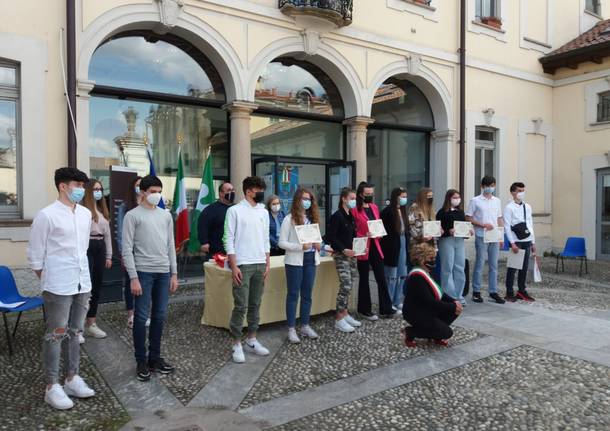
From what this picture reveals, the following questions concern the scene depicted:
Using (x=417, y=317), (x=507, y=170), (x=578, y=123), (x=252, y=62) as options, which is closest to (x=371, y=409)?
(x=417, y=317)

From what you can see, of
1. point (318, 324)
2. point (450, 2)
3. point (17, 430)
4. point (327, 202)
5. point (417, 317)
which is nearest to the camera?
point (17, 430)

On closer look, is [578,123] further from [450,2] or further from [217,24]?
[217,24]

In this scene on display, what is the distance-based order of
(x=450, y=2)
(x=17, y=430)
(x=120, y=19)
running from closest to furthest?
(x=17, y=430), (x=120, y=19), (x=450, y=2)

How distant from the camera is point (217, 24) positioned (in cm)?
840

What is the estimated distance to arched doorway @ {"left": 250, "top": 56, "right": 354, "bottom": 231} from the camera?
9.77m

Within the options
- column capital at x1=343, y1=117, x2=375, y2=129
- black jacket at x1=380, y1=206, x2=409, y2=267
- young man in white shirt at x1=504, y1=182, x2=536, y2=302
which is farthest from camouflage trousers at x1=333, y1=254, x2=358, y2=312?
column capital at x1=343, y1=117, x2=375, y2=129

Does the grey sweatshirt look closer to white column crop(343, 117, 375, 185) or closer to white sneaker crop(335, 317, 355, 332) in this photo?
white sneaker crop(335, 317, 355, 332)

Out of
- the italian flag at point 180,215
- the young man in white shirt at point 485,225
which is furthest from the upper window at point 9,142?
the young man in white shirt at point 485,225

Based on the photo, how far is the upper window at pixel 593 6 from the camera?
14742 mm

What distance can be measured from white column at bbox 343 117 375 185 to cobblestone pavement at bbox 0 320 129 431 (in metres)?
6.91

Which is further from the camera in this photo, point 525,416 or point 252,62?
point 252,62

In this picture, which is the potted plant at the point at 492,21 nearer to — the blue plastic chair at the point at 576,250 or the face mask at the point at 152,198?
the blue plastic chair at the point at 576,250

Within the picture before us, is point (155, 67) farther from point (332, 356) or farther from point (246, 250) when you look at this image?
point (332, 356)

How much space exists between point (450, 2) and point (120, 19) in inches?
306
